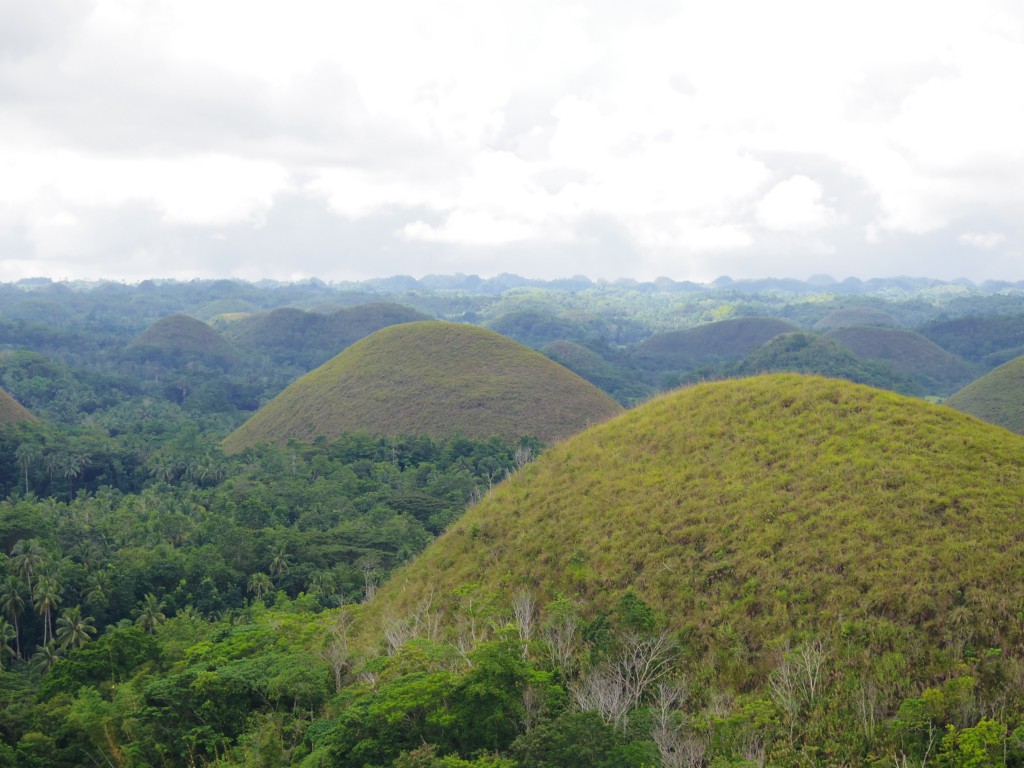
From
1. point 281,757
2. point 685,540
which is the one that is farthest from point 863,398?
point 281,757

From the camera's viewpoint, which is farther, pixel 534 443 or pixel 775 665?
pixel 534 443

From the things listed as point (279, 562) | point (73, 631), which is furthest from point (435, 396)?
Answer: point (73, 631)

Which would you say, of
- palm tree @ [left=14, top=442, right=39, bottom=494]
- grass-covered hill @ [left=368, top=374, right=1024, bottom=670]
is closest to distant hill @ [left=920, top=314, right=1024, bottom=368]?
grass-covered hill @ [left=368, top=374, right=1024, bottom=670]

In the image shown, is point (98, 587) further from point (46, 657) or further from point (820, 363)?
point (820, 363)

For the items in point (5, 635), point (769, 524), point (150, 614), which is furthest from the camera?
point (150, 614)

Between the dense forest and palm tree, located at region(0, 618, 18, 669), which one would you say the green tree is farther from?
palm tree, located at region(0, 618, 18, 669)

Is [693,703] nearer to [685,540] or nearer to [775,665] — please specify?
[775,665]
